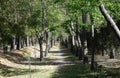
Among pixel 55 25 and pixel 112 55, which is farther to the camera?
pixel 55 25

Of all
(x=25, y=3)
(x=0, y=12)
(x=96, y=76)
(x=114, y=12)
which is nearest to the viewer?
(x=114, y=12)

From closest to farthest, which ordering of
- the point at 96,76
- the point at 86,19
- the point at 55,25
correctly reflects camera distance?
the point at 96,76 < the point at 86,19 < the point at 55,25

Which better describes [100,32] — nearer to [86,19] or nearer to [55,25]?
[55,25]

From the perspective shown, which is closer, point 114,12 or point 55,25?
point 114,12

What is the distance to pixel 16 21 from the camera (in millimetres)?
50500

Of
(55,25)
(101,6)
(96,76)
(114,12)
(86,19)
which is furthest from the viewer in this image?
(55,25)

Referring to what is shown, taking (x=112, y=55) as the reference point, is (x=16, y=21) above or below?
above

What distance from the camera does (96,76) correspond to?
2622cm

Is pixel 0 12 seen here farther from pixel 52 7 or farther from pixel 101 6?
pixel 101 6

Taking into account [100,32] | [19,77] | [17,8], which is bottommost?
[19,77]

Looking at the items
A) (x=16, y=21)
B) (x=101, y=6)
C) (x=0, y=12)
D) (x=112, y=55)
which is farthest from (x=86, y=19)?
(x=101, y=6)

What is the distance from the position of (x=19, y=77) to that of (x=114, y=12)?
9.89 meters

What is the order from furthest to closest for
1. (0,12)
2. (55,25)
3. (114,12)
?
(55,25) → (0,12) → (114,12)

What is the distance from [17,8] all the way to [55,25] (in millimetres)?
6525
